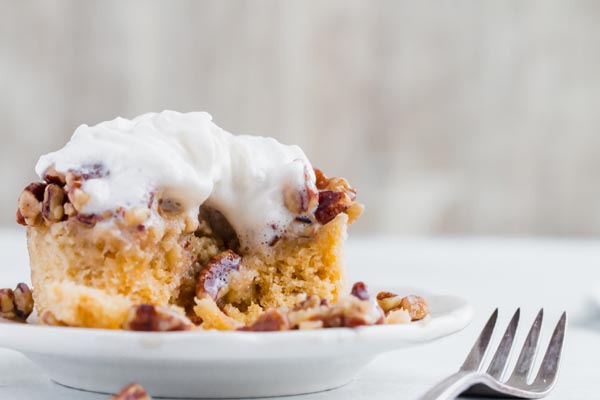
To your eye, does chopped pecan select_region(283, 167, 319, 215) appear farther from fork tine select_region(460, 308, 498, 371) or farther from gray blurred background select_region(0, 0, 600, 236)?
gray blurred background select_region(0, 0, 600, 236)

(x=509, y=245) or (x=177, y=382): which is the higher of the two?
(x=177, y=382)

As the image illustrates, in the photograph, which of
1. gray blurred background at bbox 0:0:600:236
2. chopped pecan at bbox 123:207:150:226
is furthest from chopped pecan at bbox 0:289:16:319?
gray blurred background at bbox 0:0:600:236

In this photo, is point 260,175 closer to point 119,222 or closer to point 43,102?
point 119,222

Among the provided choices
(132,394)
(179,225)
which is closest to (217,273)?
(179,225)

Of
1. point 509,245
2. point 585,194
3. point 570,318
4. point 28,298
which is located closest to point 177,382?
point 28,298

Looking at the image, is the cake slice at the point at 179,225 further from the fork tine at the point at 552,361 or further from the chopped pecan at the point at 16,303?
the fork tine at the point at 552,361
